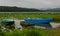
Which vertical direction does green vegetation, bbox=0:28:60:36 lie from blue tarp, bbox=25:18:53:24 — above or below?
below

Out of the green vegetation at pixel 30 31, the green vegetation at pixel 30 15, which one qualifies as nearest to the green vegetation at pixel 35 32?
the green vegetation at pixel 30 31

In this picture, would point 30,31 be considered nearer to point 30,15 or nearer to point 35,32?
point 35,32

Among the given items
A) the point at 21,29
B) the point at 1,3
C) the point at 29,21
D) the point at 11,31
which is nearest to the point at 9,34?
the point at 11,31

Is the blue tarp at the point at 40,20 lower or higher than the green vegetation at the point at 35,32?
higher

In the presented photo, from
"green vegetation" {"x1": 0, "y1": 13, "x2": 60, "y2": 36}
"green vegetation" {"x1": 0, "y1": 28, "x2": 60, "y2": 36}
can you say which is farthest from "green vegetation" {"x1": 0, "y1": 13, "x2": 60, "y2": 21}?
"green vegetation" {"x1": 0, "y1": 28, "x2": 60, "y2": 36}

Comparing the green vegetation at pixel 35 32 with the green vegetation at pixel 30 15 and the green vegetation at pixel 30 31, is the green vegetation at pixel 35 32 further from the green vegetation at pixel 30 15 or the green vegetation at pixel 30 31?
the green vegetation at pixel 30 15

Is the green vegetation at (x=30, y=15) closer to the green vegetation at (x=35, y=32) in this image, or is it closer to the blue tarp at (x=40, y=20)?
the blue tarp at (x=40, y=20)

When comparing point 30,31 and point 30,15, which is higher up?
point 30,15

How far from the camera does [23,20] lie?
61.1 inches

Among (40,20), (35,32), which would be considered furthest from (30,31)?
(40,20)

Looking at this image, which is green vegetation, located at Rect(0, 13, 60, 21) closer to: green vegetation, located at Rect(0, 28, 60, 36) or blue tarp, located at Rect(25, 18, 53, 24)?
blue tarp, located at Rect(25, 18, 53, 24)

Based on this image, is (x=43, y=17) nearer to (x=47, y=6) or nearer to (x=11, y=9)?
(x=47, y=6)

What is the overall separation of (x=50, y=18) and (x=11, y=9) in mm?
513

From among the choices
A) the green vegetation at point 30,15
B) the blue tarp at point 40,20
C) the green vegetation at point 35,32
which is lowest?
the green vegetation at point 35,32
